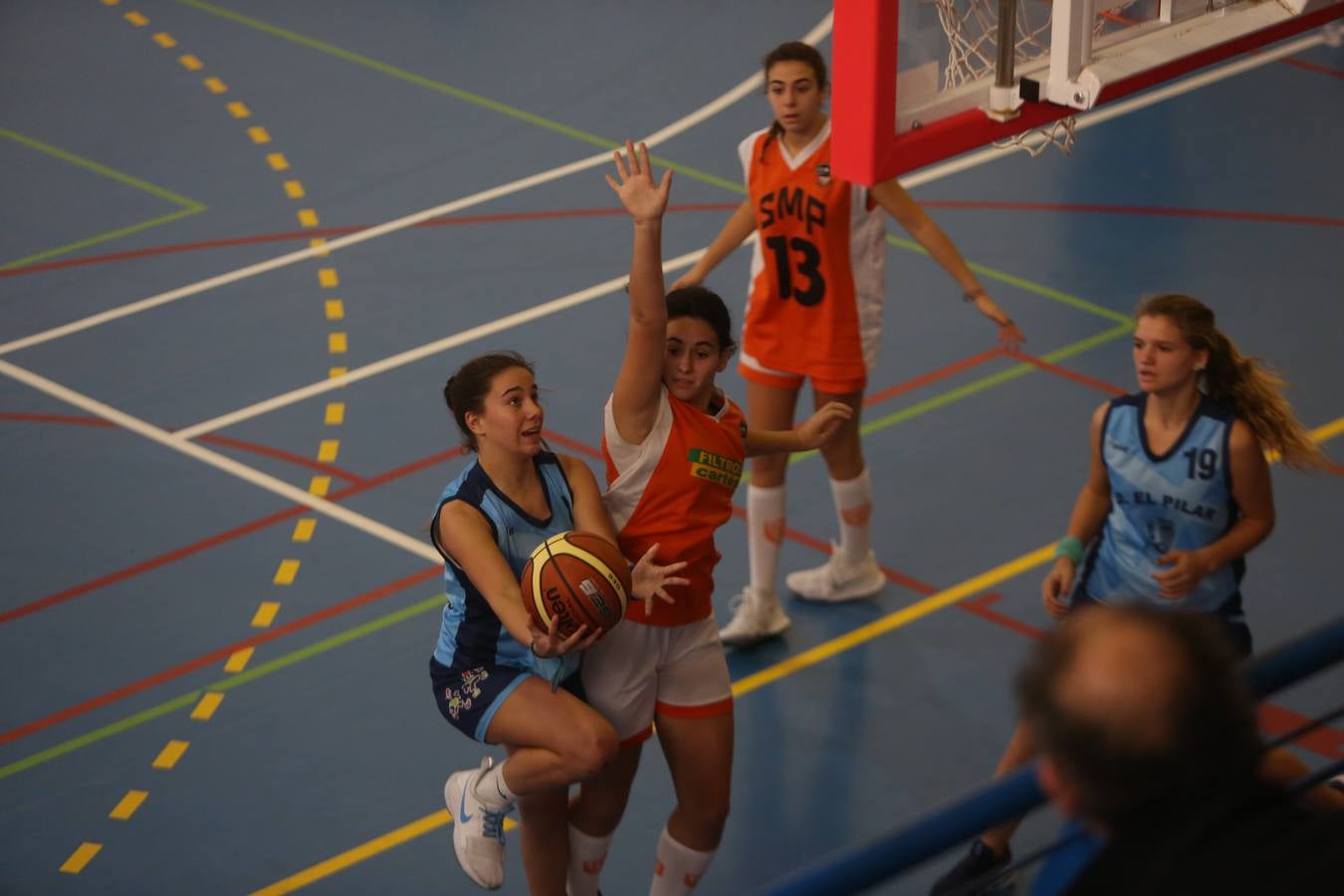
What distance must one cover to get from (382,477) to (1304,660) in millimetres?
6137

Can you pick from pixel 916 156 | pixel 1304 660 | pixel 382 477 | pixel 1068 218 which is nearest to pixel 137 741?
pixel 382 477

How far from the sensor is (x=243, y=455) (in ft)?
29.6

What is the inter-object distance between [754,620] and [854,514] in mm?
654

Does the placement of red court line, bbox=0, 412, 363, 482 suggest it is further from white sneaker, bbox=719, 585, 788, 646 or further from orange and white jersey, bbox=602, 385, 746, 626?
orange and white jersey, bbox=602, 385, 746, 626

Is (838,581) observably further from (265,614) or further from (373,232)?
(373,232)

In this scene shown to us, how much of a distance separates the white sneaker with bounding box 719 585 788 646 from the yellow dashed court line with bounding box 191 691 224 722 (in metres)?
2.14

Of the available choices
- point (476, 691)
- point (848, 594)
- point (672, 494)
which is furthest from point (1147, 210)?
→ point (476, 691)

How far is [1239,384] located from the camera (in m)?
5.40

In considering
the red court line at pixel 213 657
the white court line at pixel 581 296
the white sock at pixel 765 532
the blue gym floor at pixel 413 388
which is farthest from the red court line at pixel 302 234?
the white sock at pixel 765 532

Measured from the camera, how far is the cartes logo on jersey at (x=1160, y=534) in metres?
5.43

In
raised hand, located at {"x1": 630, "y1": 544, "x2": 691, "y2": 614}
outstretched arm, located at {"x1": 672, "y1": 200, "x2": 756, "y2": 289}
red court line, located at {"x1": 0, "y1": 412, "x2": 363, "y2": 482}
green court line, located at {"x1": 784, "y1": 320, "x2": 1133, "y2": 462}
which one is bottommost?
red court line, located at {"x1": 0, "y1": 412, "x2": 363, "y2": 482}

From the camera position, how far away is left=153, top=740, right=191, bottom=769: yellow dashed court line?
22.4 ft

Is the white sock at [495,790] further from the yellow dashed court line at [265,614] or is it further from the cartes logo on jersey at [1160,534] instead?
the yellow dashed court line at [265,614]

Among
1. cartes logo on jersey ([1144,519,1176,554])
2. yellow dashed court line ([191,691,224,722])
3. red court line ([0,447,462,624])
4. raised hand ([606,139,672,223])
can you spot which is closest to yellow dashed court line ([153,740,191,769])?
yellow dashed court line ([191,691,224,722])
